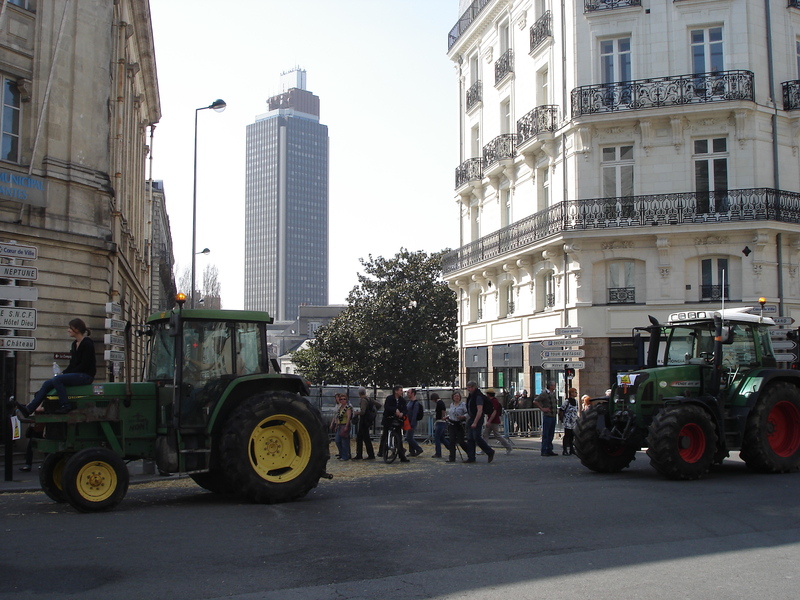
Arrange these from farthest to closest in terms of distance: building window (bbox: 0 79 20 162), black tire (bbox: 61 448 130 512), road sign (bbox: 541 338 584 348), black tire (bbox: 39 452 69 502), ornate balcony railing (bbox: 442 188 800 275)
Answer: ornate balcony railing (bbox: 442 188 800 275) < road sign (bbox: 541 338 584 348) < building window (bbox: 0 79 20 162) < black tire (bbox: 39 452 69 502) < black tire (bbox: 61 448 130 512)

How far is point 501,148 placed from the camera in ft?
115

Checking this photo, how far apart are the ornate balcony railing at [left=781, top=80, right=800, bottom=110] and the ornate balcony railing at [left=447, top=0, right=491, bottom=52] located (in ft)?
43.4

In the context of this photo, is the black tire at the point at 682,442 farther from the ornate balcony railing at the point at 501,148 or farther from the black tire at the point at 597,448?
the ornate balcony railing at the point at 501,148

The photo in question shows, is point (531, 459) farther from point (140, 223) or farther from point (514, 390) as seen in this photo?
point (140, 223)

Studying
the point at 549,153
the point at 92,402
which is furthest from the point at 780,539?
the point at 549,153

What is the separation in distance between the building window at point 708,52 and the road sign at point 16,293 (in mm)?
Answer: 23082

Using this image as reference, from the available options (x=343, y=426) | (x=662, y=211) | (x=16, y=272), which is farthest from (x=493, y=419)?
(x=662, y=211)

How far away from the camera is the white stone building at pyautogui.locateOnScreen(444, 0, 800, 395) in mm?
28156

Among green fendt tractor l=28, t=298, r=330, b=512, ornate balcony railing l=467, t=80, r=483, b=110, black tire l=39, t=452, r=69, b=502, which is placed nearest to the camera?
green fendt tractor l=28, t=298, r=330, b=512

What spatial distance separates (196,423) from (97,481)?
4.55 feet

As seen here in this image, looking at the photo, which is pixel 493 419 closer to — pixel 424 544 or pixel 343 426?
pixel 343 426

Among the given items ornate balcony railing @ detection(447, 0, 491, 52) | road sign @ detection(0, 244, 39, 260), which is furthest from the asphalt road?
ornate balcony railing @ detection(447, 0, 491, 52)

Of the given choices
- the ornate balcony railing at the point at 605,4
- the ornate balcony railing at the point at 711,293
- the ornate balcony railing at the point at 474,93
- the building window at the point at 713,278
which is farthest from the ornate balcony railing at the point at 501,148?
the ornate balcony railing at the point at 711,293

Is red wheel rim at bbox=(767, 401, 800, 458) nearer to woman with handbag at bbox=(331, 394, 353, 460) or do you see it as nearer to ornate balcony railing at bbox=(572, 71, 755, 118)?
woman with handbag at bbox=(331, 394, 353, 460)
